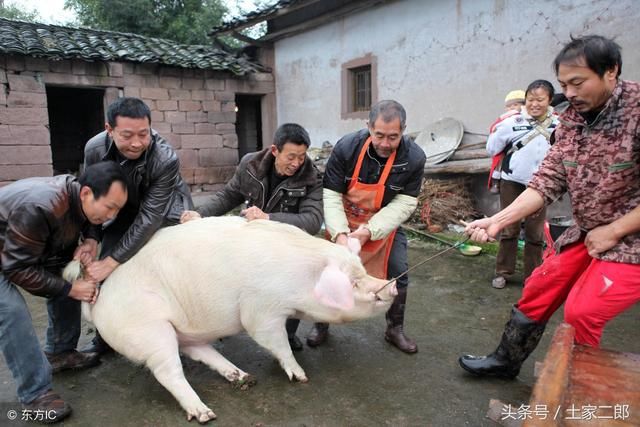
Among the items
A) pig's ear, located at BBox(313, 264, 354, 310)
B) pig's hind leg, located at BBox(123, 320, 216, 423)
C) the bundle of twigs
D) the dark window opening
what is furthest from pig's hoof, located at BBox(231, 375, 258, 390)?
the dark window opening

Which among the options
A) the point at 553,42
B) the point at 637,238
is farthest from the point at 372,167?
the point at 553,42

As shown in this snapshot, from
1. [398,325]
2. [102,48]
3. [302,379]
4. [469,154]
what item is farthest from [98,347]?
[102,48]

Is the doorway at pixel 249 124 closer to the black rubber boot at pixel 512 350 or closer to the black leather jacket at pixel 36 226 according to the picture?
the black leather jacket at pixel 36 226

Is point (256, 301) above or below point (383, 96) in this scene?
below

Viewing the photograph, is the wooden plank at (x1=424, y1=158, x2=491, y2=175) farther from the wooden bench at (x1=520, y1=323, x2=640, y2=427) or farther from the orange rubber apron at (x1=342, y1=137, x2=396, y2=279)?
the wooden bench at (x1=520, y1=323, x2=640, y2=427)

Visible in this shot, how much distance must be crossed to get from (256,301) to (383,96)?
6557 mm

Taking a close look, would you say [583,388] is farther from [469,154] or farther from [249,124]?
[249,124]

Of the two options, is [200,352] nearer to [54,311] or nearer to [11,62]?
[54,311]

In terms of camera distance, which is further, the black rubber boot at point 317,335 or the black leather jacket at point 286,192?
the black rubber boot at point 317,335

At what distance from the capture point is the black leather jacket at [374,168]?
319 centimetres

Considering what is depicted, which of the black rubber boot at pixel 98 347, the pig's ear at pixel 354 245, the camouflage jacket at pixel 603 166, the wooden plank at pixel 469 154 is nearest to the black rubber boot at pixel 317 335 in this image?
the pig's ear at pixel 354 245

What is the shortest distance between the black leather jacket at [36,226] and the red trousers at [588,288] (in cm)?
259

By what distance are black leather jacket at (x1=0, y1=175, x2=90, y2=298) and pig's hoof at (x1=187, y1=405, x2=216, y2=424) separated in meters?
0.98

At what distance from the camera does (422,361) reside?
10.6 feet
